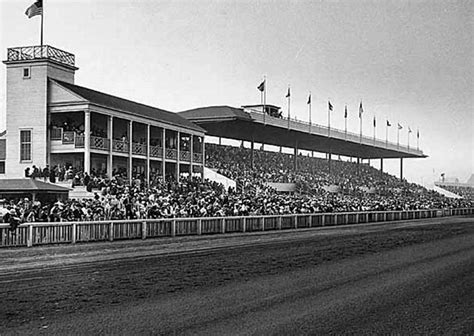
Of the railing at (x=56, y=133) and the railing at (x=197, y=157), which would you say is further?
the railing at (x=197, y=157)

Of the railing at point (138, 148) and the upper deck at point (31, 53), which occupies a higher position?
the upper deck at point (31, 53)

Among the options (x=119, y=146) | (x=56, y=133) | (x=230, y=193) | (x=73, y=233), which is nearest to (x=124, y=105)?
(x=119, y=146)

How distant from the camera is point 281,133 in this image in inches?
2581

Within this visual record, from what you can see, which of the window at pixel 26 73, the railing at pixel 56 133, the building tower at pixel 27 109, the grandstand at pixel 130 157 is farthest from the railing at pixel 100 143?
the window at pixel 26 73

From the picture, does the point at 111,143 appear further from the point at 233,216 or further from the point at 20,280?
the point at 20,280

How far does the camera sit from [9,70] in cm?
3625

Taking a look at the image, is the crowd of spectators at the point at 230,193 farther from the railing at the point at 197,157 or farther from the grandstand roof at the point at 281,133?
the railing at the point at 197,157

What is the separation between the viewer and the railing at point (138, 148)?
135 ft

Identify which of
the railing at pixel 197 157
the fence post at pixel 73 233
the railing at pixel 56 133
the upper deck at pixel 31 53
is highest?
the upper deck at pixel 31 53

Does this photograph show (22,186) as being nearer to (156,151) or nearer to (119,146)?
(119,146)

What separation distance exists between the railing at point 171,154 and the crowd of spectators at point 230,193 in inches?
141

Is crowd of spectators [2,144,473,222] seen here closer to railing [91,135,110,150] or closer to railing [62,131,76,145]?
railing [91,135,110,150]

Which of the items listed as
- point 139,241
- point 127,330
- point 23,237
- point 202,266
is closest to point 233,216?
point 139,241

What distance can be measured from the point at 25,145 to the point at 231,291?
89.7 feet
